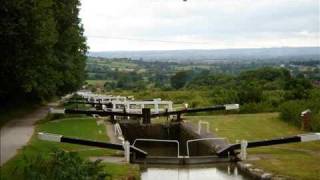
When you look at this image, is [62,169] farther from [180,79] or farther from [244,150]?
[180,79]

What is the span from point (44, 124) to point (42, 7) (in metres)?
6.14

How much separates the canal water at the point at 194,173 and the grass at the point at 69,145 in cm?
98

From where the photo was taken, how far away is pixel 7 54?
71.5ft

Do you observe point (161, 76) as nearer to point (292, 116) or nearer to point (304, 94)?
point (304, 94)

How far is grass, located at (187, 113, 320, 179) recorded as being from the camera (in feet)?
53.5

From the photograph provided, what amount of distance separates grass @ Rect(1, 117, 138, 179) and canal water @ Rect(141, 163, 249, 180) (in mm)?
978

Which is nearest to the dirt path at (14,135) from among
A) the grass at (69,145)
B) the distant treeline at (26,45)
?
the grass at (69,145)

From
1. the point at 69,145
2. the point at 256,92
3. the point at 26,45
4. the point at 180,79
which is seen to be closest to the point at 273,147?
the point at 69,145

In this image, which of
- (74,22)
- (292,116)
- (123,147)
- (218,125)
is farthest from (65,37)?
(123,147)

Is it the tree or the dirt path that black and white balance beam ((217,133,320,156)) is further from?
the tree

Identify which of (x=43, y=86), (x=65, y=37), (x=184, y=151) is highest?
(x=65, y=37)

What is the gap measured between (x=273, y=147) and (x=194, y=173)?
4337 millimetres

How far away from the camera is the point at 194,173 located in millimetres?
17375

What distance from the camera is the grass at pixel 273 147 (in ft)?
53.5
